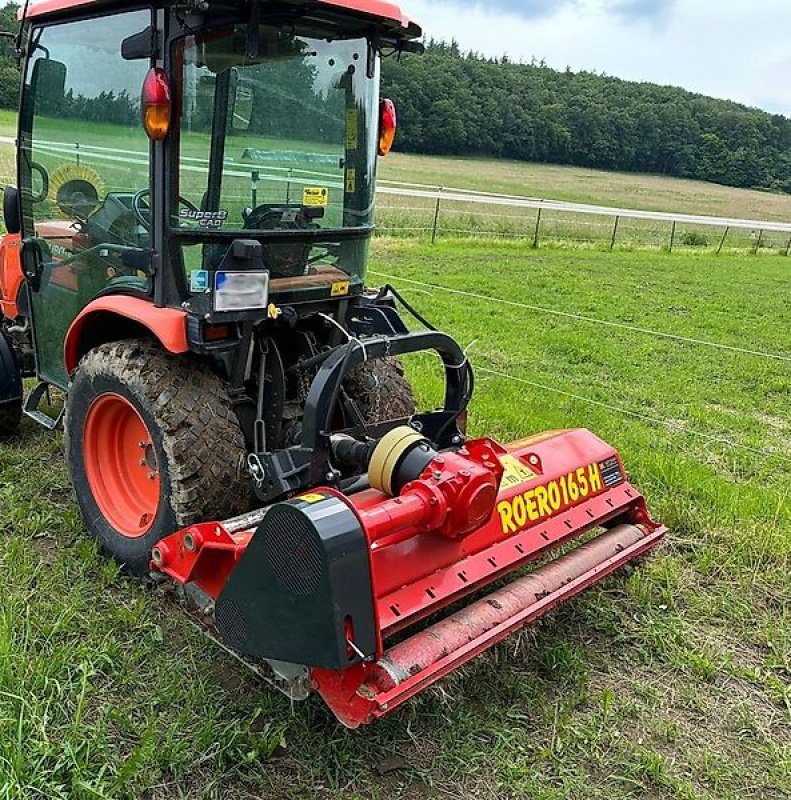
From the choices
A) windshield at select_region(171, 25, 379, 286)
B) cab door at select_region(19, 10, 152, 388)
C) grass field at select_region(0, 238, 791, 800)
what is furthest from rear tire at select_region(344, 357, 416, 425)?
grass field at select_region(0, 238, 791, 800)

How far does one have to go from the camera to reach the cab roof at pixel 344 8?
10.0 ft

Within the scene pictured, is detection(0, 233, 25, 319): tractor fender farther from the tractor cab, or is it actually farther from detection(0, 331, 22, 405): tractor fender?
the tractor cab

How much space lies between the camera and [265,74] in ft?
10.4

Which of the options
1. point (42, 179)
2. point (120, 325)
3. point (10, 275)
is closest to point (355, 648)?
point (120, 325)

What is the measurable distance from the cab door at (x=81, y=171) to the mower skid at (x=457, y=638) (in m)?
1.75

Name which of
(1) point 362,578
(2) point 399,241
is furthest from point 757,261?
(1) point 362,578

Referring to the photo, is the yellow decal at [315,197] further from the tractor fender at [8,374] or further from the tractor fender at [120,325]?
the tractor fender at [8,374]

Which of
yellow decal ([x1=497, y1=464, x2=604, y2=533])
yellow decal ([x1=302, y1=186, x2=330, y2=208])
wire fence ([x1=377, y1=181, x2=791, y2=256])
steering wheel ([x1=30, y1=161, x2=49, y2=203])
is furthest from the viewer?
wire fence ([x1=377, y1=181, x2=791, y2=256])

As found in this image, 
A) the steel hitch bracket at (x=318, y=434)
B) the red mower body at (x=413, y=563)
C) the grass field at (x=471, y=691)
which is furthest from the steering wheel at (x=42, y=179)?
the red mower body at (x=413, y=563)

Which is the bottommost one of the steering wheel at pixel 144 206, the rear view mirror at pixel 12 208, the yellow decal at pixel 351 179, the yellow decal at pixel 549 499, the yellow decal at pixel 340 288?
the yellow decal at pixel 549 499

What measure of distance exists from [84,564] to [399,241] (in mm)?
13079

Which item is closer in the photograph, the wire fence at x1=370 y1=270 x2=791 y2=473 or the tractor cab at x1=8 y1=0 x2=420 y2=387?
the tractor cab at x1=8 y1=0 x2=420 y2=387

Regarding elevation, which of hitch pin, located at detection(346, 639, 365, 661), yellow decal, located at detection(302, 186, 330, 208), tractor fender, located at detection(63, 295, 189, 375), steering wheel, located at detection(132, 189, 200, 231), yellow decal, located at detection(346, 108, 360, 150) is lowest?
hitch pin, located at detection(346, 639, 365, 661)

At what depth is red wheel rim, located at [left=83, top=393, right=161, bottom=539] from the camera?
11.8 feet
